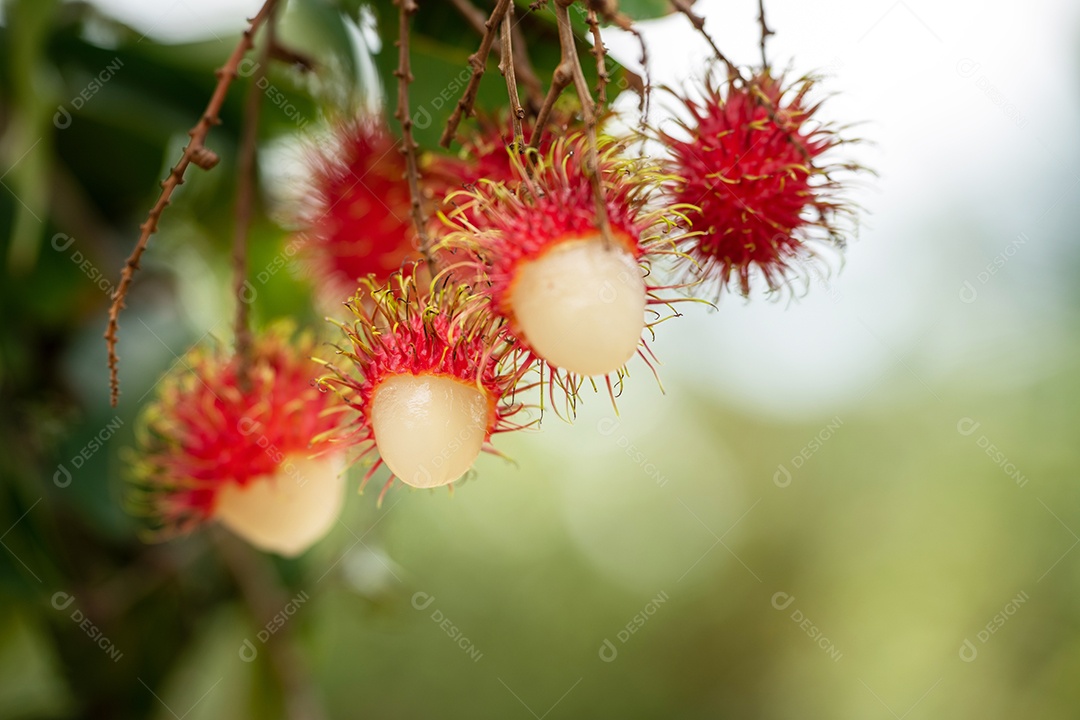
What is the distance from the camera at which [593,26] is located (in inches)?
15.1

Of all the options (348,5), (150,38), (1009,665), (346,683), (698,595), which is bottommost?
(346,683)

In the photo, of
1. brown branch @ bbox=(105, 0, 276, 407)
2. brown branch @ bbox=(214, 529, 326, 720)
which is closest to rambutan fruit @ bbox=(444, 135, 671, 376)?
brown branch @ bbox=(105, 0, 276, 407)

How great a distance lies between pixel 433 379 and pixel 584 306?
11cm

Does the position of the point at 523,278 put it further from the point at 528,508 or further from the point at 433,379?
the point at 528,508

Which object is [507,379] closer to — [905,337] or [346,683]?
[905,337]

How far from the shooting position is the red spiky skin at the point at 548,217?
15.9 inches

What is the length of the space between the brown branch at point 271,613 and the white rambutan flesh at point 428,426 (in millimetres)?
665

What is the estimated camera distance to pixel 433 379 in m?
0.45

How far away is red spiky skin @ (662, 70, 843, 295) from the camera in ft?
1.57

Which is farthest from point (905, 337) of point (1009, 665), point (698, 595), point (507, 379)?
point (507, 379)

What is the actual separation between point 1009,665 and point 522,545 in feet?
7.61

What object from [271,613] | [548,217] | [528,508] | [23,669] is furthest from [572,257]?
[528,508]

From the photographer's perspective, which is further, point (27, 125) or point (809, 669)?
point (809, 669)

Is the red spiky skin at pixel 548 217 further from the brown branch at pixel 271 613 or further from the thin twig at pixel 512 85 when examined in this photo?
the brown branch at pixel 271 613
